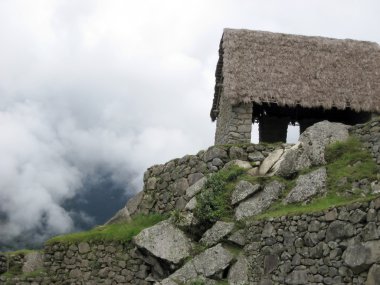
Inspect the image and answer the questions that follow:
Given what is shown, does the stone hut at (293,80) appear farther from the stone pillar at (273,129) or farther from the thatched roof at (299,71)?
the stone pillar at (273,129)

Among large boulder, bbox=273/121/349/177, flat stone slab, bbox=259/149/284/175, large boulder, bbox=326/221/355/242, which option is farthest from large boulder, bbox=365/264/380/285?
flat stone slab, bbox=259/149/284/175

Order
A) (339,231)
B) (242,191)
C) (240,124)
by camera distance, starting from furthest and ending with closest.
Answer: (240,124), (242,191), (339,231)

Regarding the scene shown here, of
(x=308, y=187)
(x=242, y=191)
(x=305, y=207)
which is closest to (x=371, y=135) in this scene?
(x=308, y=187)

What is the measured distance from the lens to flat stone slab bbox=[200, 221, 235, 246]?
498 inches

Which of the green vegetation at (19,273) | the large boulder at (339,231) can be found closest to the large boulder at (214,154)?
the large boulder at (339,231)

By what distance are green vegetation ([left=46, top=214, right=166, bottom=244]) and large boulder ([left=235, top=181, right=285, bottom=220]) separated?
10.6 ft

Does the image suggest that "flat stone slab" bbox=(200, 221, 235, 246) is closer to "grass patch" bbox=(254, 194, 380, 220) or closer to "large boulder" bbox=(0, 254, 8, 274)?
"grass patch" bbox=(254, 194, 380, 220)

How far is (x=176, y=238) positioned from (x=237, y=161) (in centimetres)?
280

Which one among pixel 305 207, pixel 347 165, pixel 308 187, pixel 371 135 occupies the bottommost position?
pixel 305 207

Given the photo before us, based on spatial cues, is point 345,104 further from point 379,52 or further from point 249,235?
point 249,235

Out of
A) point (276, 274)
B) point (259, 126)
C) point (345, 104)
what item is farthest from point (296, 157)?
point (259, 126)

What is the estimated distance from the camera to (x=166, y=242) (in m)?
13.5

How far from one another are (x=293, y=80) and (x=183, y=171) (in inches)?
230

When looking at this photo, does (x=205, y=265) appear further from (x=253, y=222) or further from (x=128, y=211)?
(x=128, y=211)
